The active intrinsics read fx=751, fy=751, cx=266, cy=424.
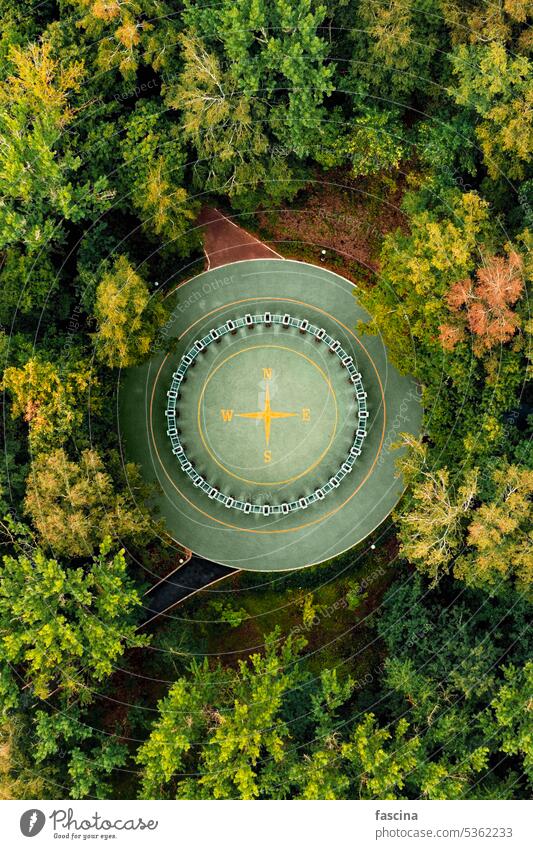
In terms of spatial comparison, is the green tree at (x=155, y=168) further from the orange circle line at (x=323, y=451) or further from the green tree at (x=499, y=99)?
the green tree at (x=499, y=99)

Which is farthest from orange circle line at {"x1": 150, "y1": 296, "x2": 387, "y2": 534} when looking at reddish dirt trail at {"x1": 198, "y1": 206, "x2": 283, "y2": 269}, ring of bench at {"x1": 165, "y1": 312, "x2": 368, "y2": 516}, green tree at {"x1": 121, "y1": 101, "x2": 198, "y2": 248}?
green tree at {"x1": 121, "y1": 101, "x2": 198, "y2": 248}

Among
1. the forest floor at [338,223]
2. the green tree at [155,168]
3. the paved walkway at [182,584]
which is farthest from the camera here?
the forest floor at [338,223]

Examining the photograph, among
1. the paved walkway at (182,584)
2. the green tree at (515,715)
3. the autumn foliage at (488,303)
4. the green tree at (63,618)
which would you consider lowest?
the green tree at (515,715)

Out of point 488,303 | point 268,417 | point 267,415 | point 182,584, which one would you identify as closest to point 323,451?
point 268,417

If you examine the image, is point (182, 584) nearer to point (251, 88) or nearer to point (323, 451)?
point (323, 451)

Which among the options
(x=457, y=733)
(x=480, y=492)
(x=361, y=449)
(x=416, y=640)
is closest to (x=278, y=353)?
(x=361, y=449)

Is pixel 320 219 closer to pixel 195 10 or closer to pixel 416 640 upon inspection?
pixel 195 10

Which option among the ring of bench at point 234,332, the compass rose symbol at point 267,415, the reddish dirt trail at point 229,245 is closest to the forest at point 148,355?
the reddish dirt trail at point 229,245
